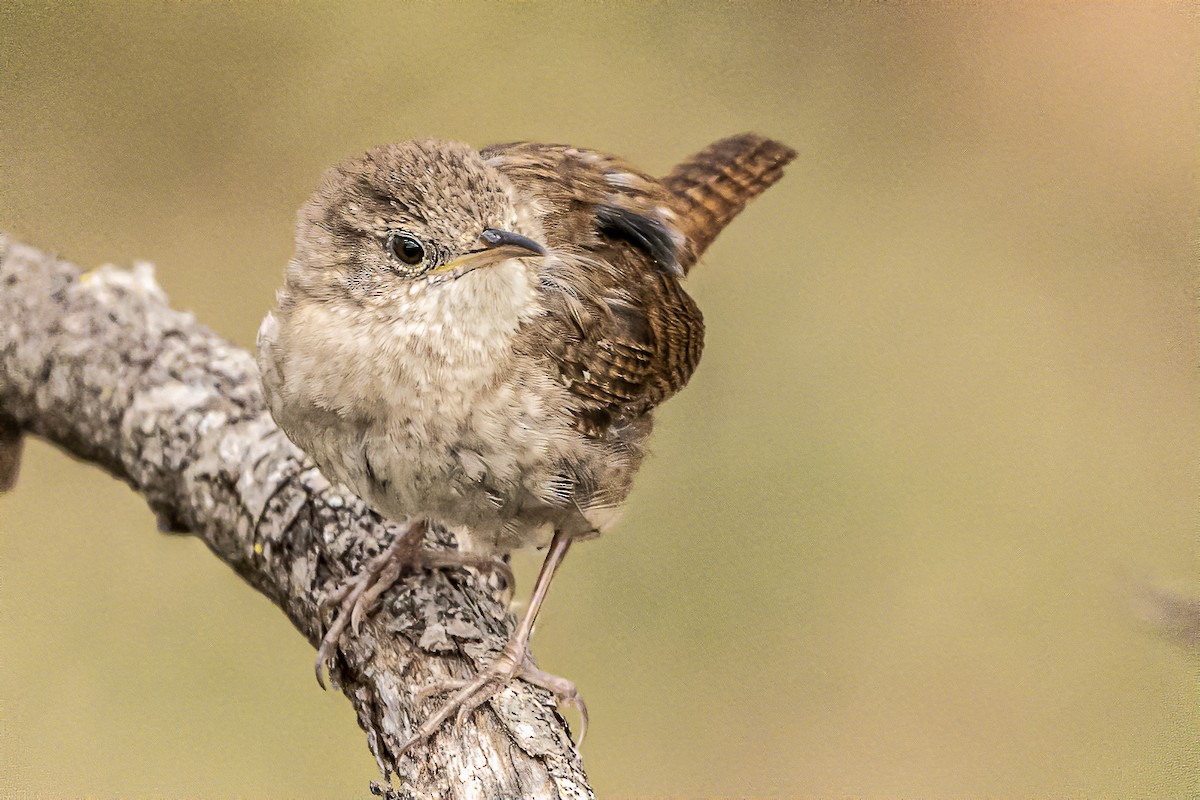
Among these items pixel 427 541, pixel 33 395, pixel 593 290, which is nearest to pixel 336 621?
pixel 427 541

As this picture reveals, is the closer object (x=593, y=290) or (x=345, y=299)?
(x=345, y=299)

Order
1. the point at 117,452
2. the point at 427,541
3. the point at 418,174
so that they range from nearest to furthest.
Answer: the point at 418,174
the point at 427,541
the point at 117,452

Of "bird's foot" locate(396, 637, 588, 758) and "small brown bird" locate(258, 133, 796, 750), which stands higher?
"small brown bird" locate(258, 133, 796, 750)

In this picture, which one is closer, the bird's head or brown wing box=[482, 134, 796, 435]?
the bird's head

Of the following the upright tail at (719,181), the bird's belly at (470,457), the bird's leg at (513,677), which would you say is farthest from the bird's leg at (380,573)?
the upright tail at (719,181)

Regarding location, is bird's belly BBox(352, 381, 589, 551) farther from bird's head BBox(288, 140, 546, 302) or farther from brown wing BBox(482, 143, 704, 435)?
bird's head BBox(288, 140, 546, 302)

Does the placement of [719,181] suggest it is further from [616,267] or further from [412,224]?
[412,224]

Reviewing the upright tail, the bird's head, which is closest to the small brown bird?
the bird's head

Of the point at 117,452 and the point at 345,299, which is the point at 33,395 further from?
the point at 345,299
